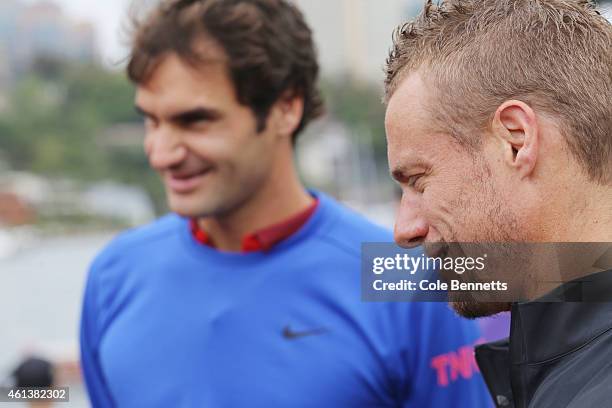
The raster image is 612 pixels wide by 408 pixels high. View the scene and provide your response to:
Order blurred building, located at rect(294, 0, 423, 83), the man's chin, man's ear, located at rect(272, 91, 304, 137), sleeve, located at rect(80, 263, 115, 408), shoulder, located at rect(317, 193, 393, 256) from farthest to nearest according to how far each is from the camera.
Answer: blurred building, located at rect(294, 0, 423, 83) < man's ear, located at rect(272, 91, 304, 137) < sleeve, located at rect(80, 263, 115, 408) < shoulder, located at rect(317, 193, 393, 256) < the man's chin

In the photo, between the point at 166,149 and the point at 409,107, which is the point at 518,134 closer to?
the point at 409,107

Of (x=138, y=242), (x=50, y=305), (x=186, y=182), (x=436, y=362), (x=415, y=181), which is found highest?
(x=50, y=305)

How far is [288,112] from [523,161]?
148 centimetres

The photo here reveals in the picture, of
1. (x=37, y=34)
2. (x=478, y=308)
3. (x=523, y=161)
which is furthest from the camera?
(x=37, y=34)

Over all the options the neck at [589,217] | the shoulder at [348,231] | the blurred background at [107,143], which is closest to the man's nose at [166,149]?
the shoulder at [348,231]

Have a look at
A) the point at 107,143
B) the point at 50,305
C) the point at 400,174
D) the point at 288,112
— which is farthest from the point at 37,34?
the point at 400,174

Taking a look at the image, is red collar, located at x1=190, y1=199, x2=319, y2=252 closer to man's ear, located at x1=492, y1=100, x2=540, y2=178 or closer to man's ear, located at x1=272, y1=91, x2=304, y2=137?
man's ear, located at x1=272, y1=91, x2=304, y2=137

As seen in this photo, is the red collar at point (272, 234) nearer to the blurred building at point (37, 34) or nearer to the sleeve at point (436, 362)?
the sleeve at point (436, 362)

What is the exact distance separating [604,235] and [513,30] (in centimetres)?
36

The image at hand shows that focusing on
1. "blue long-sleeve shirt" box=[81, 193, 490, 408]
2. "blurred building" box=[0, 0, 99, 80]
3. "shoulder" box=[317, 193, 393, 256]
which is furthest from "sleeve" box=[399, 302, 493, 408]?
"blurred building" box=[0, 0, 99, 80]

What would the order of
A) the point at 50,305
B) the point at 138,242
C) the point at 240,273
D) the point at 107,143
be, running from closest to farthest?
the point at 240,273, the point at 138,242, the point at 50,305, the point at 107,143

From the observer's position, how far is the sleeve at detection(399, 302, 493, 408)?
7.17ft

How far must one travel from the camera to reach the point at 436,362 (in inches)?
86.2

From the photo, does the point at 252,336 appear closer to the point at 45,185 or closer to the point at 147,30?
the point at 147,30
